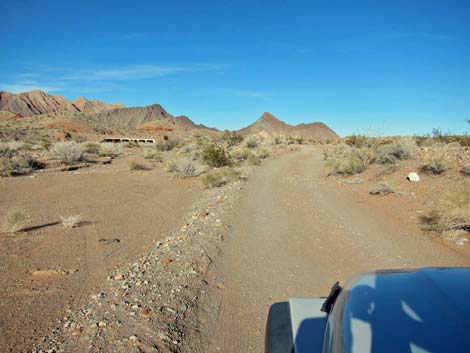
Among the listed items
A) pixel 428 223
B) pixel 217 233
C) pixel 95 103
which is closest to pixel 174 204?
pixel 217 233

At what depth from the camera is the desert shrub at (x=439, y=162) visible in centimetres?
1184

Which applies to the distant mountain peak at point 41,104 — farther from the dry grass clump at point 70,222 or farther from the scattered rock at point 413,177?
the scattered rock at point 413,177

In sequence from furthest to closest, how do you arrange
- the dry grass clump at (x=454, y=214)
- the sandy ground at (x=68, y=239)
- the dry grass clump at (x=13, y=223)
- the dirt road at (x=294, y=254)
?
the dry grass clump at (x=13, y=223) → the dry grass clump at (x=454, y=214) → the sandy ground at (x=68, y=239) → the dirt road at (x=294, y=254)

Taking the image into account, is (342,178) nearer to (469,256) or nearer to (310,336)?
(469,256)

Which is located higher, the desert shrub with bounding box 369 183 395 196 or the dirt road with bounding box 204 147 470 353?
the desert shrub with bounding box 369 183 395 196

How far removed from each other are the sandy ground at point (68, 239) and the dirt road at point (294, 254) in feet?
7.12

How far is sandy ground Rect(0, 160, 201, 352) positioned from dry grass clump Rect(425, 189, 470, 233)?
22.0 ft

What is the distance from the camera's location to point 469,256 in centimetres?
623

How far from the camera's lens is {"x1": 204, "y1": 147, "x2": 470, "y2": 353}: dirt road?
4.39 metres

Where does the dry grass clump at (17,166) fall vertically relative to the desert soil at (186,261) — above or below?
above

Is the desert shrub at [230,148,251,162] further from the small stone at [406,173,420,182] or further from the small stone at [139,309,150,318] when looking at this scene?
the small stone at [139,309,150,318]

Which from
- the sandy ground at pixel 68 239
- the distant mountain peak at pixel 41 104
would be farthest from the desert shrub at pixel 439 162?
the distant mountain peak at pixel 41 104

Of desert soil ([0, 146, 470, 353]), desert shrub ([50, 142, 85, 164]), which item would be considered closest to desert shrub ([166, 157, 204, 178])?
desert soil ([0, 146, 470, 353])

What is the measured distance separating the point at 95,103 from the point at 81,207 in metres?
163
